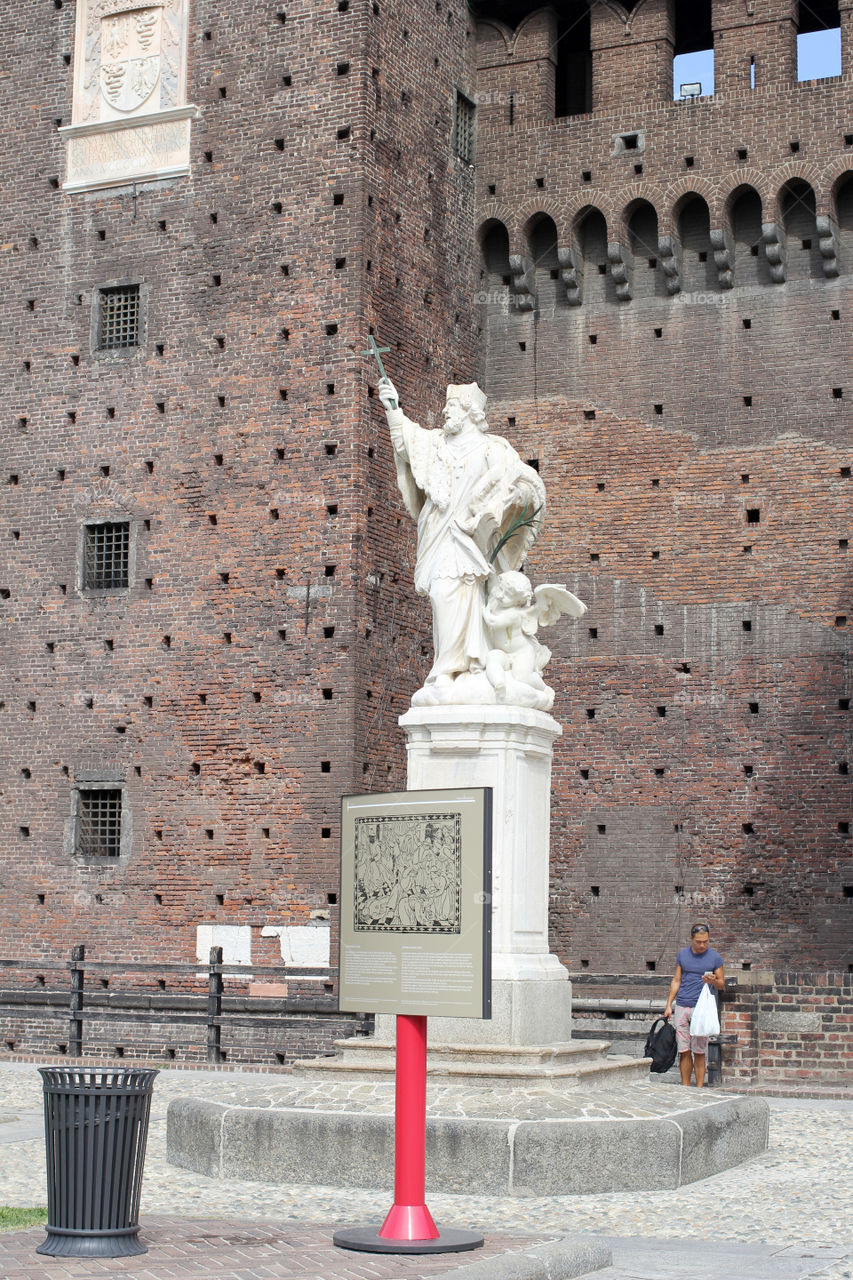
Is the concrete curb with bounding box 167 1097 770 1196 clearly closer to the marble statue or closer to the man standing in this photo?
the marble statue

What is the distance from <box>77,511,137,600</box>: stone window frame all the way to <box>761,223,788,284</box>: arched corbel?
8.65 m

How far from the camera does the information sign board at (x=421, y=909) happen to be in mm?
7750

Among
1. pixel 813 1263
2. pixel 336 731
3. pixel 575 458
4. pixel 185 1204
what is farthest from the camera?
pixel 575 458

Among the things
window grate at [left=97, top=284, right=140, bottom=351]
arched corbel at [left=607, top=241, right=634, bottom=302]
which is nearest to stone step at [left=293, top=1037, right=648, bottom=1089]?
window grate at [left=97, top=284, right=140, bottom=351]

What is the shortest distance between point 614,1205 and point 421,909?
254 centimetres

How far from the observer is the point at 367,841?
27.5ft

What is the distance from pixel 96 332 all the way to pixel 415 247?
4.16 m

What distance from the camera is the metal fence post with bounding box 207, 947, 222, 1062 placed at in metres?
19.1

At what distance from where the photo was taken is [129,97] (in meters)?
22.9

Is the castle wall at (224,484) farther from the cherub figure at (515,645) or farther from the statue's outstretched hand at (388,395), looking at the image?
the cherub figure at (515,645)

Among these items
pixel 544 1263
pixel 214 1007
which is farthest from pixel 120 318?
pixel 544 1263

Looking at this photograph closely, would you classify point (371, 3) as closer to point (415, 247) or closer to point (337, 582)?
point (415, 247)

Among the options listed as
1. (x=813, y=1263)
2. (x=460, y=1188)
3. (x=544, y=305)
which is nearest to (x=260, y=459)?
(x=544, y=305)

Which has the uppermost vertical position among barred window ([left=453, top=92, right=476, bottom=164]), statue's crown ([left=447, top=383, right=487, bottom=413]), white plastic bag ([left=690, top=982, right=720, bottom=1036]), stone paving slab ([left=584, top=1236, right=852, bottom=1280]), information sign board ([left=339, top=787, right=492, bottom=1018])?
barred window ([left=453, top=92, right=476, bottom=164])
